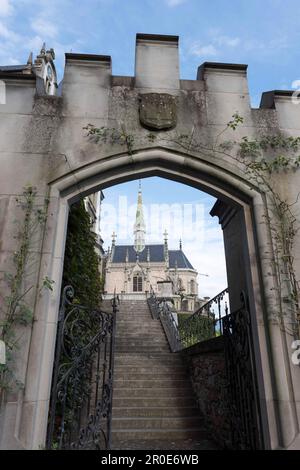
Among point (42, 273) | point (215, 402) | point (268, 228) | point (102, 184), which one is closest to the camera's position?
point (42, 273)

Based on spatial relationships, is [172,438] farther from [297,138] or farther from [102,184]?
[297,138]

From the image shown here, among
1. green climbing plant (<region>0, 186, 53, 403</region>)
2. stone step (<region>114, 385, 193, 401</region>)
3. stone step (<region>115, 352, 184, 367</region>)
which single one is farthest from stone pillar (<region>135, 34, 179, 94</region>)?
stone step (<region>115, 352, 184, 367</region>)

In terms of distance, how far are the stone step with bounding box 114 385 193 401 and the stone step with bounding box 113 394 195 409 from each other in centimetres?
9

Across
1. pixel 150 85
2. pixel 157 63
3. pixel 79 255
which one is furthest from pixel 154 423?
pixel 157 63

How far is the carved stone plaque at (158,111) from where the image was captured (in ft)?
10.8

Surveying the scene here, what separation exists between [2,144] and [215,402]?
4667mm

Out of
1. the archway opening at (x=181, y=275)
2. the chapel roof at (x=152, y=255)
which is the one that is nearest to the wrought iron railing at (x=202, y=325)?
the archway opening at (x=181, y=275)

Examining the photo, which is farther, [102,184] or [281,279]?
[102,184]

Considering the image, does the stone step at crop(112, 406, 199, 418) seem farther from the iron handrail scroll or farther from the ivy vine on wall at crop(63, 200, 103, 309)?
the iron handrail scroll

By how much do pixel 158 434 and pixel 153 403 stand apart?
2.54ft

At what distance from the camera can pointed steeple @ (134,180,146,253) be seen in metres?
61.1

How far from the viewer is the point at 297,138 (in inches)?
130

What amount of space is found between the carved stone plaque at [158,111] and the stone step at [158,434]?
4.63m

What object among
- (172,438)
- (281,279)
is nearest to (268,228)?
(281,279)
